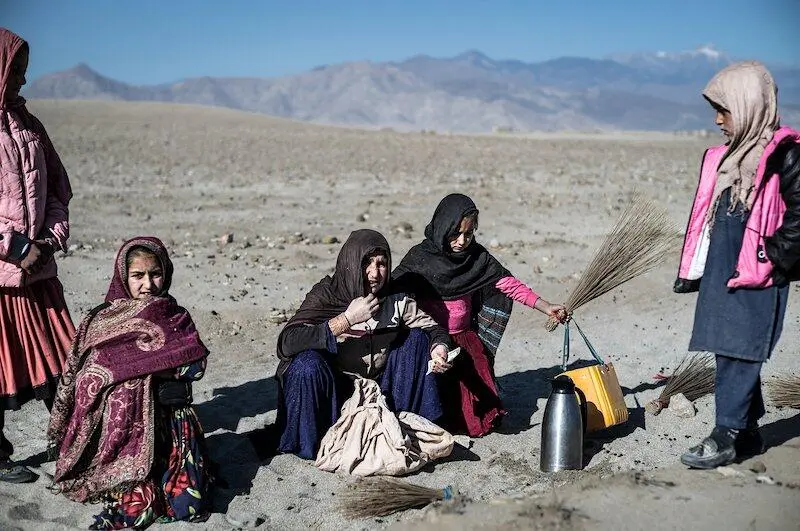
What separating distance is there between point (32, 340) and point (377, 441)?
1.65 m

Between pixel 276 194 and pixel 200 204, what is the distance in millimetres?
1605

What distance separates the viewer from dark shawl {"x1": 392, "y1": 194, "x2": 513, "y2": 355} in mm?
4457

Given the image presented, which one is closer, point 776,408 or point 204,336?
point 776,408

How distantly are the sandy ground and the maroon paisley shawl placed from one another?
201 mm

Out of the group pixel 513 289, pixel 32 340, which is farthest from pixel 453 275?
pixel 32 340

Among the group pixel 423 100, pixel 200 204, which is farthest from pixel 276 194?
pixel 423 100

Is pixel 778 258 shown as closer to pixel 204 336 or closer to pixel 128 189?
pixel 204 336

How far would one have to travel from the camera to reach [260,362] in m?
5.81

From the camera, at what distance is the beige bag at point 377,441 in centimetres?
395

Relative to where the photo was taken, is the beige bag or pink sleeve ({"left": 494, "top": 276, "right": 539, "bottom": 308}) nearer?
the beige bag

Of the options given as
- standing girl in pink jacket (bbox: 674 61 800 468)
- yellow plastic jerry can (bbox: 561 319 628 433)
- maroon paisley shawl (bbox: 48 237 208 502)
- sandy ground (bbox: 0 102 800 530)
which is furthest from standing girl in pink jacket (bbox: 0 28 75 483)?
standing girl in pink jacket (bbox: 674 61 800 468)

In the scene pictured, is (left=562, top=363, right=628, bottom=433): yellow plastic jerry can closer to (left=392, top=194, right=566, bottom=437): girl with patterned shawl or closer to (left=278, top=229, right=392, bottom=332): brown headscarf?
(left=392, top=194, right=566, bottom=437): girl with patterned shawl

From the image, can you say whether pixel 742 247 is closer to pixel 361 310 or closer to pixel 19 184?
pixel 361 310

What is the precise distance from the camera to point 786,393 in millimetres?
4699
